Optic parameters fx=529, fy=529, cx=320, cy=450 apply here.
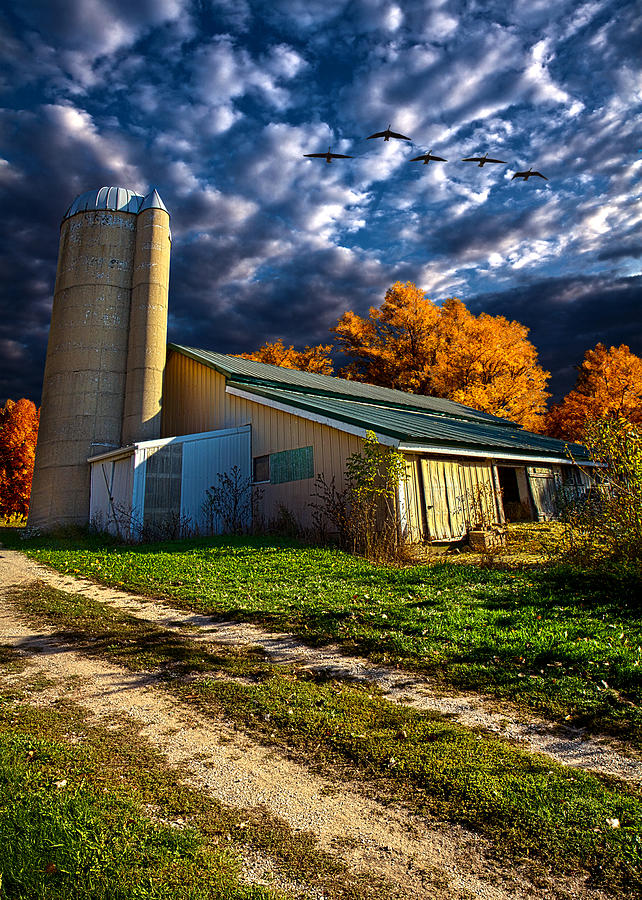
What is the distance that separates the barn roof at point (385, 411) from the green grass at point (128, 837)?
36.2 feet

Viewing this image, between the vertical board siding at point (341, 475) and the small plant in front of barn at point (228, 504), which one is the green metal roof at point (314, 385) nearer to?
the vertical board siding at point (341, 475)

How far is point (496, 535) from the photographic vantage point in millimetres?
15422

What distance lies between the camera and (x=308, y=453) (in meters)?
16.0

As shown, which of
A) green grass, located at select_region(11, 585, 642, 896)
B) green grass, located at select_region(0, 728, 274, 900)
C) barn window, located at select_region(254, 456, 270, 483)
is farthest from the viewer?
barn window, located at select_region(254, 456, 270, 483)

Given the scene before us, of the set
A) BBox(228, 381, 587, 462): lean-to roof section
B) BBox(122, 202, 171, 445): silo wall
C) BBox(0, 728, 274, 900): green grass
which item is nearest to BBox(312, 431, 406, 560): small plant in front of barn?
BBox(228, 381, 587, 462): lean-to roof section

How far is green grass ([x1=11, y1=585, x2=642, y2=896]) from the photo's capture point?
9.30 feet

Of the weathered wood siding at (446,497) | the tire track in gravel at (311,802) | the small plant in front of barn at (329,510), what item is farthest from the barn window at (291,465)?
the tire track in gravel at (311,802)

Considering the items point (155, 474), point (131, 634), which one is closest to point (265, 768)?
point (131, 634)

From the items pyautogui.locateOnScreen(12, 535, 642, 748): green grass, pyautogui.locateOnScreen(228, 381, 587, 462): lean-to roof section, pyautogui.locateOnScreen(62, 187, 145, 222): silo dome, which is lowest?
pyautogui.locateOnScreen(12, 535, 642, 748): green grass

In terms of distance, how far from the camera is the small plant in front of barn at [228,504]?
17641mm

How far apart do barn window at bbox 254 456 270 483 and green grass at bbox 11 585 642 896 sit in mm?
11880

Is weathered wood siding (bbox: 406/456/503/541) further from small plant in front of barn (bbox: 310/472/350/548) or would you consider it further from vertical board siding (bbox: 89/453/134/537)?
vertical board siding (bbox: 89/453/134/537)

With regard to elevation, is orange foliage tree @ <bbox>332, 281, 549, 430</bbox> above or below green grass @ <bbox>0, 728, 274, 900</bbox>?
above

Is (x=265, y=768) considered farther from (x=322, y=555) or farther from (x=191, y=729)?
(x=322, y=555)
